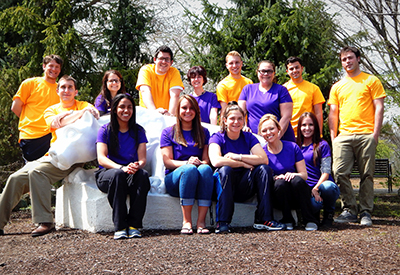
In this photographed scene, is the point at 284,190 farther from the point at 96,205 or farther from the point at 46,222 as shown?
the point at 46,222

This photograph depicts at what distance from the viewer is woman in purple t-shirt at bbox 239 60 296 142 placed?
15.6 feet

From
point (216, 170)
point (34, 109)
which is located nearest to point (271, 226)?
point (216, 170)

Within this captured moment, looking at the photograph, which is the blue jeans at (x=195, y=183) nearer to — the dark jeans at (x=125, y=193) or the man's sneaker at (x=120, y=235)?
the dark jeans at (x=125, y=193)

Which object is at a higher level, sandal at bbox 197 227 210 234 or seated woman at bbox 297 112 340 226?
seated woman at bbox 297 112 340 226

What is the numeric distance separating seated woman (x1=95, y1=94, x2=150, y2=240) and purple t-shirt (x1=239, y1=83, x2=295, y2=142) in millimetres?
1368

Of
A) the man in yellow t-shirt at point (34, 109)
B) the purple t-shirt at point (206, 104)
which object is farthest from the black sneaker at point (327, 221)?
the man in yellow t-shirt at point (34, 109)

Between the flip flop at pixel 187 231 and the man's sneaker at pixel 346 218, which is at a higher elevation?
the flip flop at pixel 187 231

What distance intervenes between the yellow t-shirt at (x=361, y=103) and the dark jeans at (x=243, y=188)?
4.57ft

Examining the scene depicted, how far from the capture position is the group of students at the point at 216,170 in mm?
4047

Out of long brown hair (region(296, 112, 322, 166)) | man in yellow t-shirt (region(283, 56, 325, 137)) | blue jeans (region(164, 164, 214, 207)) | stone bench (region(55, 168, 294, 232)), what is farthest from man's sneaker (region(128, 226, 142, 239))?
man in yellow t-shirt (region(283, 56, 325, 137))

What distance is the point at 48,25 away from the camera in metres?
7.12

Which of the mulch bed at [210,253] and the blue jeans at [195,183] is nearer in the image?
the mulch bed at [210,253]

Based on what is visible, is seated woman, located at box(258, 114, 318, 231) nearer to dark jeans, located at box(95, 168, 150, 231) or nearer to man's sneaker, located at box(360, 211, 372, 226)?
man's sneaker, located at box(360, 211, 372, 226)

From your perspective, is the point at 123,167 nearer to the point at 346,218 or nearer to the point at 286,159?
the point at 286,159
